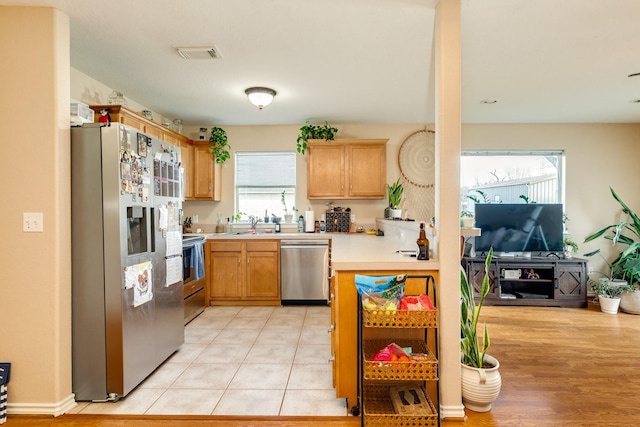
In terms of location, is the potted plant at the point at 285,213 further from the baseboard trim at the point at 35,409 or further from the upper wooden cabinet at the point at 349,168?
the baseboard trim at the point at 35,409

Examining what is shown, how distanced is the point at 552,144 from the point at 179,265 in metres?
5.26

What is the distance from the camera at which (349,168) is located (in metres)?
4.71

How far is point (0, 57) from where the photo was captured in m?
2.04

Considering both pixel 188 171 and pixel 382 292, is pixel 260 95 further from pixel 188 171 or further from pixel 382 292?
pixel 382 292

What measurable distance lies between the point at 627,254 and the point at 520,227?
122 cm

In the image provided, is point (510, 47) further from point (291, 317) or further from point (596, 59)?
point (291, 317)

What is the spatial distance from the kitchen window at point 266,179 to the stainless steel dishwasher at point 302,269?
2.89 feet

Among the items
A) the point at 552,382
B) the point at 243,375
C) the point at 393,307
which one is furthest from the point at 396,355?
the point at 552,382

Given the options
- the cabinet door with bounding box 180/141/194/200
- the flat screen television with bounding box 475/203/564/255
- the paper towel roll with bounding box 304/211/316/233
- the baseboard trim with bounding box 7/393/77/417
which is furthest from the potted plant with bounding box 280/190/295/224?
the baseboard trim with bounding box 7/393/77/417

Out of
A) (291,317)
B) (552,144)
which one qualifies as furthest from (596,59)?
(291,317)

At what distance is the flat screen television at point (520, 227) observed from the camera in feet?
14.9

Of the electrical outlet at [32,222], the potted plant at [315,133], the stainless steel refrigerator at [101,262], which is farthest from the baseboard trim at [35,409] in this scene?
the potted plant at [315,133]

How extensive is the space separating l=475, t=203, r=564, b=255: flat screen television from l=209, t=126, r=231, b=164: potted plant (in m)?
3.62

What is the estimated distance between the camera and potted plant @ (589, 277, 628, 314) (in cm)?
412
